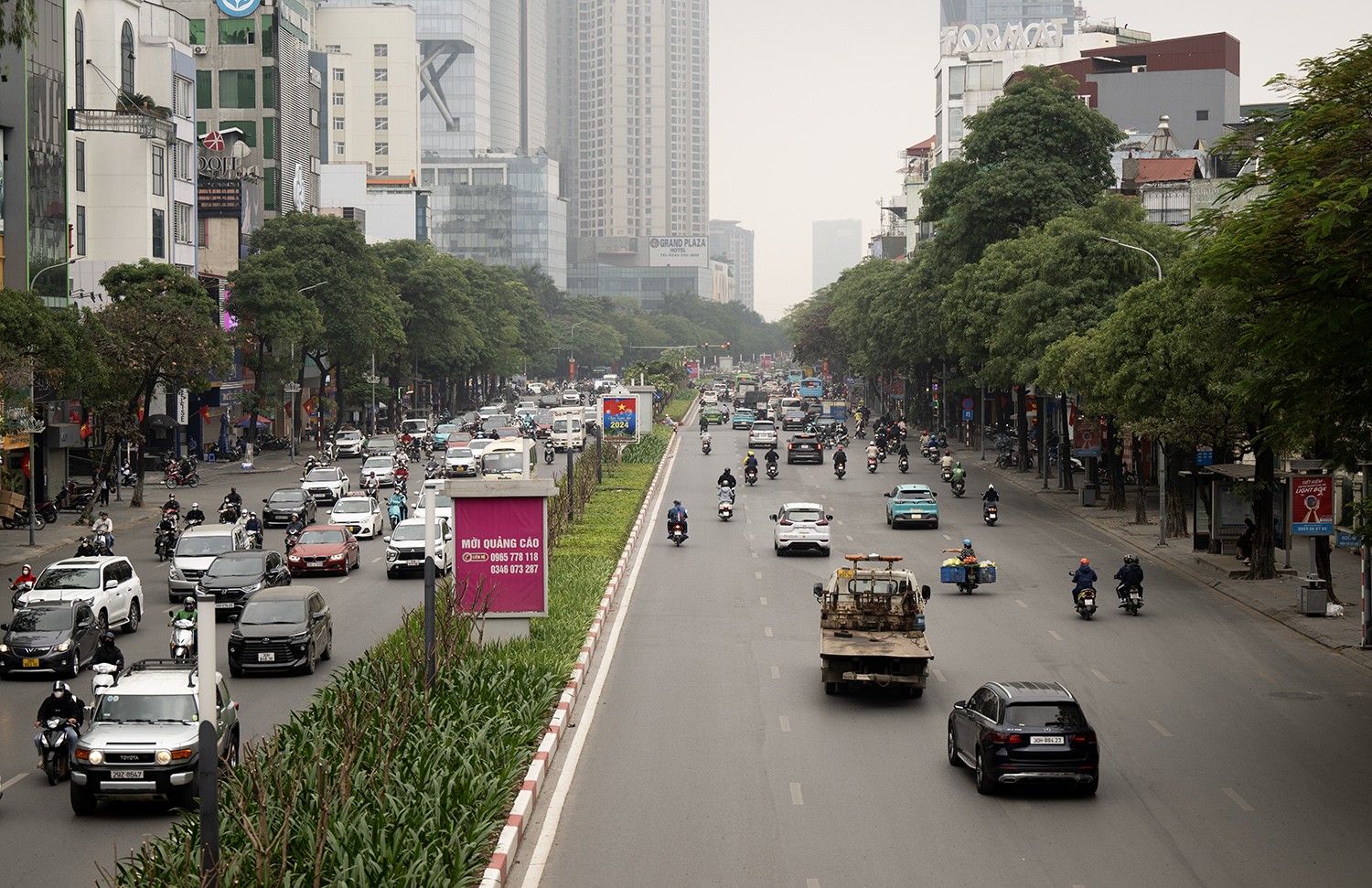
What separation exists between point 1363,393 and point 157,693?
16.8 m

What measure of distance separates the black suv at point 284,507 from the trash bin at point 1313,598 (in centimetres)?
3142

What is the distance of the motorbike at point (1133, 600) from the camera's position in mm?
34031

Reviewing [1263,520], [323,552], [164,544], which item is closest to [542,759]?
[323,552]

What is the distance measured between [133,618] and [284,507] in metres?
20.9

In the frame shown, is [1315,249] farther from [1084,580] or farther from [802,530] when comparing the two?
[802,530]

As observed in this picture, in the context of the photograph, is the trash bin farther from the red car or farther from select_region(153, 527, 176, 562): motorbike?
select_region(153, 527, 176, 562): motorbike

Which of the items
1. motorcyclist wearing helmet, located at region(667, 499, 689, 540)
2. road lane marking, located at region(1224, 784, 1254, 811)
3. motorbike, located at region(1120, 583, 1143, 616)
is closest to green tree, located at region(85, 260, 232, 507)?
motorcyclist wearing helmet, located at region(667, 499, 689, 540)

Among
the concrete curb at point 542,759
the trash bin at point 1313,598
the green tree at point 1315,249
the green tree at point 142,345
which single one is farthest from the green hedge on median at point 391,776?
the green tree at point 142,345

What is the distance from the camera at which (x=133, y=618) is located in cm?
3278

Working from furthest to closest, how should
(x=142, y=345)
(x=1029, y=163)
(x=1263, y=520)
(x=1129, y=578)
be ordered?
(x=1029, y=163) → (x=142, y=345) → (x=1263, y=520) → (x=1129, y=578)

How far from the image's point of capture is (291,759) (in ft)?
57.4

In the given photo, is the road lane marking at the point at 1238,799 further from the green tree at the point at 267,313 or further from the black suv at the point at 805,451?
the green tree at the point at 267,313

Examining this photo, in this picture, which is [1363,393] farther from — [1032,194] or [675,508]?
[1032,194]

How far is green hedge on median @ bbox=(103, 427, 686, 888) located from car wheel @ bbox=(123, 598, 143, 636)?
8.53 meters
